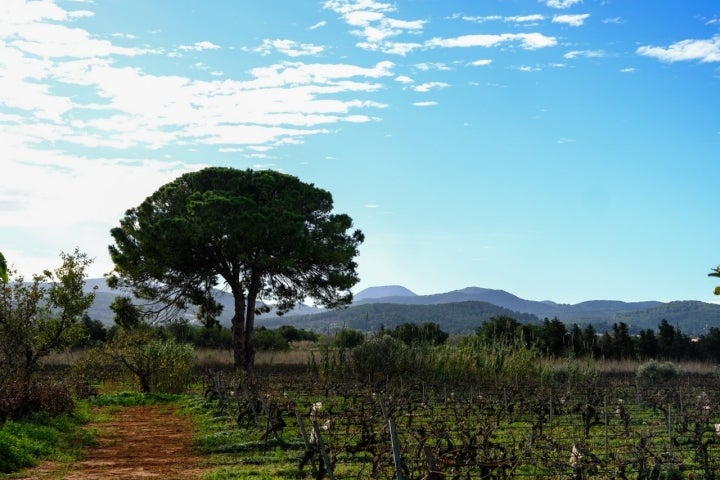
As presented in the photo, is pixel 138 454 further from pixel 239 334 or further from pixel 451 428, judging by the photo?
pixel 239 334

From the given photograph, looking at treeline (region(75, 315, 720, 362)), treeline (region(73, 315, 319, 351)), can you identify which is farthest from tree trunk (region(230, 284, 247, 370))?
treeline (region(73, 315, 319, 351))

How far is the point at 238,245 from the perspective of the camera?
3083 centimetres

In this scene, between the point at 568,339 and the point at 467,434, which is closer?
the point at 467,434

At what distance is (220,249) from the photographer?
106 ft

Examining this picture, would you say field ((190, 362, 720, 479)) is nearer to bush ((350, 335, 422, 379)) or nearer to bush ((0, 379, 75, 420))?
bush ((350, 335, 422, 379))

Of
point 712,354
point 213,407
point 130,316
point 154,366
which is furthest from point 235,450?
point 712,354

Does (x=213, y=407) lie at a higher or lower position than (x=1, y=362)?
lower

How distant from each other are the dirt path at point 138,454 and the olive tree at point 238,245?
1267 centimetres

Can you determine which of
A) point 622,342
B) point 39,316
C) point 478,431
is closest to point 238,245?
point 39,316

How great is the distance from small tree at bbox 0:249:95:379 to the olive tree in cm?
1051

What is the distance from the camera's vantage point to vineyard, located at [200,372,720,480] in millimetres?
8172

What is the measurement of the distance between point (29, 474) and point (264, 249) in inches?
813

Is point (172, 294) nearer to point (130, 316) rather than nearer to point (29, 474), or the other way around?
point (130, 316)

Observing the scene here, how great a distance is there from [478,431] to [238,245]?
1977 centimetres
